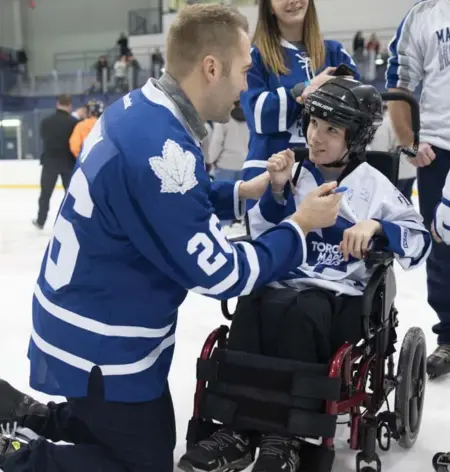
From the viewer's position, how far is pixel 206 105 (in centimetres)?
122

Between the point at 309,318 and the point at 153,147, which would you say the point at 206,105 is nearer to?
the point at 153,147

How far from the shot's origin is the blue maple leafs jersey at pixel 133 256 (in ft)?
3.66

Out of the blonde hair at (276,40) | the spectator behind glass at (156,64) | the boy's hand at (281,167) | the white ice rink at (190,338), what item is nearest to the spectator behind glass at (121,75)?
the spectator behind glass at (156,64)

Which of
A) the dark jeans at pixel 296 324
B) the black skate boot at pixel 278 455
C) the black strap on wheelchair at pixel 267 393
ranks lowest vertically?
the black skate boot at pixel 278 455

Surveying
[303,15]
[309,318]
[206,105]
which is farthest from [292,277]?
[303,15]

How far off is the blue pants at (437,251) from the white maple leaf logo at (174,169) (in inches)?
45.4

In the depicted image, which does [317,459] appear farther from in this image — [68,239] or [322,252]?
[68,239]

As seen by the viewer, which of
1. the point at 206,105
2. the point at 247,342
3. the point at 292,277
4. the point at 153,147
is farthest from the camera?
the point at 292,277

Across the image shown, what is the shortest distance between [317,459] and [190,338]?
1.29m

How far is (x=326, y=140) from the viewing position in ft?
4.83

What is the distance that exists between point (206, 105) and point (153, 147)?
17 centimetres

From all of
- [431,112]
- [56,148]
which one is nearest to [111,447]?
→ [431,112]

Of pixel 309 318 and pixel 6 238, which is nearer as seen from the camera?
pixel 309 318

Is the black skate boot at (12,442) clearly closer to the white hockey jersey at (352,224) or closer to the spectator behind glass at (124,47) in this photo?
the white hockey jersey at (352,224)
